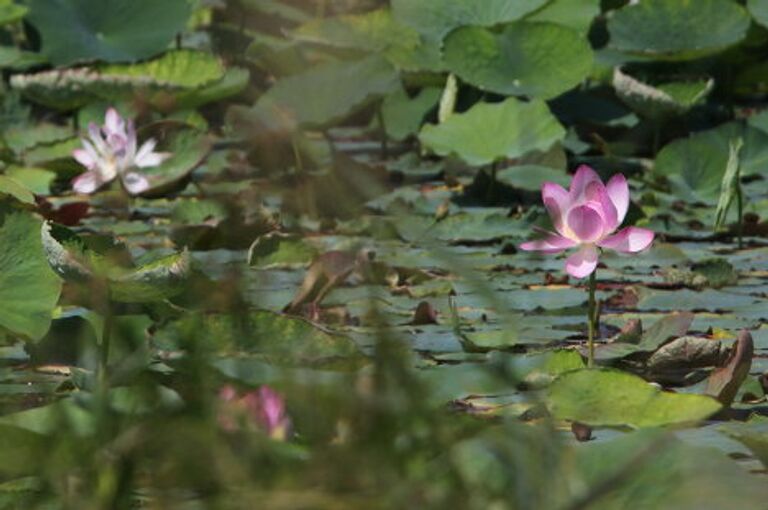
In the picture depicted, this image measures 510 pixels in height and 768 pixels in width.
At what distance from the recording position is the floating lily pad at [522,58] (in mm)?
4078

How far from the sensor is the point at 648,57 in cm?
432

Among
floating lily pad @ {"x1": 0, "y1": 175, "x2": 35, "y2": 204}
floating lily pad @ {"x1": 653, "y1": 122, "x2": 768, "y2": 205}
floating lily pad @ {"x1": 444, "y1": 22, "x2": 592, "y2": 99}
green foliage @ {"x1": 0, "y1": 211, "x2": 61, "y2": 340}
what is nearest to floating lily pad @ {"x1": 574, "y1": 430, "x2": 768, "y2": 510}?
green foliage @ {"x1": 0, "y1": 211, "x2": 61, "y2": 340}

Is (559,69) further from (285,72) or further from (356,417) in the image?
(356,417)

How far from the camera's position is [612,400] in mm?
2070

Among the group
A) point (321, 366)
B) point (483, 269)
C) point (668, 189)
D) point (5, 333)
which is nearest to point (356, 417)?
point (321, 366)

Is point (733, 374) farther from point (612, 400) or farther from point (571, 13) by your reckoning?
point (571, 13)

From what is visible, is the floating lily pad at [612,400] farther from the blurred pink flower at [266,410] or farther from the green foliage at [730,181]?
the green foliage at [730,181]

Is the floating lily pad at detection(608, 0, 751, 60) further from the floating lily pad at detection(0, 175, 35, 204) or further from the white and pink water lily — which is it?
the floating lily pad at detection(0, 175, 35, 204)

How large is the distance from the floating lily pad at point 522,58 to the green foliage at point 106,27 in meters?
0.79

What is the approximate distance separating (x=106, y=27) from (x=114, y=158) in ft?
3.18

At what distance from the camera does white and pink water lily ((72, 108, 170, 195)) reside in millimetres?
3643

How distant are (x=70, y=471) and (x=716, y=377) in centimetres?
87

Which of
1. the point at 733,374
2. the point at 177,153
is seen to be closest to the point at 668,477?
the point at 733,374

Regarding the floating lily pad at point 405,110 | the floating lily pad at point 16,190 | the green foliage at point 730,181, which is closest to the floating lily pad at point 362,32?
the floating lily pad at point 405,110
